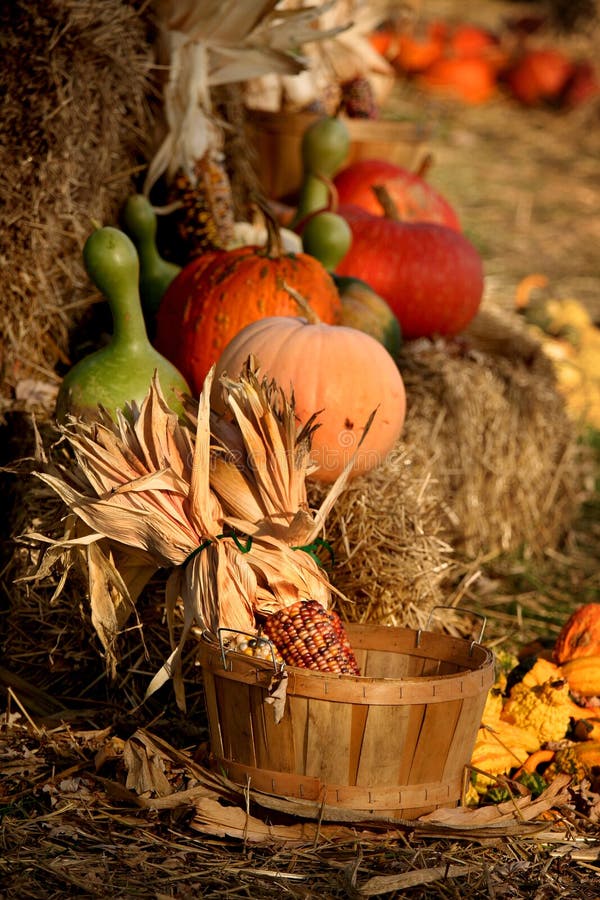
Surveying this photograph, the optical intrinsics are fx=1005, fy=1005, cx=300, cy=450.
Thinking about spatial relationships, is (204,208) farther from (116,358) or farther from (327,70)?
(327,70)

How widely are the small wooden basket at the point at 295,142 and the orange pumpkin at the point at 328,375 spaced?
6.10 feet

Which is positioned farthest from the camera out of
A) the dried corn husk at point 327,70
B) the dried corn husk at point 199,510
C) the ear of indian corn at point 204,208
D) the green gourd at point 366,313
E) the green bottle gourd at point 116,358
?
the dried corn husk at point 327,70

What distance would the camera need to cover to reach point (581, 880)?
194cm

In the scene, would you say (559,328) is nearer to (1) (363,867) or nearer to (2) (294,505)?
(2) (294,505)

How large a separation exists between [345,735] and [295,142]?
3.05 m

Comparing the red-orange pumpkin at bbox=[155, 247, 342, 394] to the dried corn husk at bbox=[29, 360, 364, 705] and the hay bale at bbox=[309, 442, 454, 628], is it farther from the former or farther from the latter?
the dried corn husk at bbox=[29, 360, 364, 705]

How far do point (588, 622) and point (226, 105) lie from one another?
2.34m

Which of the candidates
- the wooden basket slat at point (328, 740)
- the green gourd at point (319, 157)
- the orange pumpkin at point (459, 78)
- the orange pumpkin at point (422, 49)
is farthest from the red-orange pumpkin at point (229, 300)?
the orange pumpkin at point (459, 78)

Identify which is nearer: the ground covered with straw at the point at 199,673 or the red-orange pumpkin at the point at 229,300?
the ground covered with straw at the point at 199,673

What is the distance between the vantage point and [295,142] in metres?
4.27

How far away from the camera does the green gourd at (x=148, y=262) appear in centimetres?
317

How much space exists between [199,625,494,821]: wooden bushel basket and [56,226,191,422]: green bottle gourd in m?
0.80

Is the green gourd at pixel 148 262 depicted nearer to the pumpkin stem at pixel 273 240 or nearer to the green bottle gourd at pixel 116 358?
the pumpkin stem at pixel 273 240

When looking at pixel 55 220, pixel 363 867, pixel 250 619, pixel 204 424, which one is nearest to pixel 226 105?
pixel 55 220
